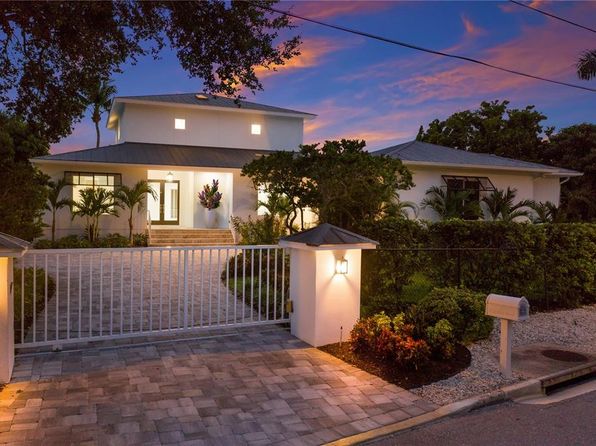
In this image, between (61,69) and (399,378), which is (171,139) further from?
(399,378)

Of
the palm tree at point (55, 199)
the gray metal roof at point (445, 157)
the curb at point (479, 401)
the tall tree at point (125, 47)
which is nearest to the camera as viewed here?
the curb at point (479, 401)

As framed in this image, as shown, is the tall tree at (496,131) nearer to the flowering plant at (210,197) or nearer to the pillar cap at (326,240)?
the flowering plant at (210,197)

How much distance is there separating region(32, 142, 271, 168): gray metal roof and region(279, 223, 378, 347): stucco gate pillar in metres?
12.9

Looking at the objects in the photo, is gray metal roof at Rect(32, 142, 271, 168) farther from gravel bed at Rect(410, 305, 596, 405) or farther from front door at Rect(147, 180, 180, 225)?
gravel bed at Rect(410, 305, 596, 405)

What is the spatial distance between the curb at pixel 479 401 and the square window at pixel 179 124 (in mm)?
18952

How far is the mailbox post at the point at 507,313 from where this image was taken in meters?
5.79

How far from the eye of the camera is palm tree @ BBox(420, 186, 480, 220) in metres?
17.6

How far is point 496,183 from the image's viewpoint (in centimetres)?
1991

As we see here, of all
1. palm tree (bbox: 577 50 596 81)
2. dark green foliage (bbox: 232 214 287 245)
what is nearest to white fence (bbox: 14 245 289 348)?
dark green foliage (bbox: 232 214 287 245)

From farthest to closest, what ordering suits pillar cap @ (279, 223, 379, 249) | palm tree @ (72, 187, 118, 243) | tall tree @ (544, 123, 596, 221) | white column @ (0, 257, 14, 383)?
tall tree @ (544, 123, 596, 221) → palm tree @ (72, 187, 118, 243) → pillar cap @ (279, 223, 379, 249) → white column @ (0, 257, 14, 383)

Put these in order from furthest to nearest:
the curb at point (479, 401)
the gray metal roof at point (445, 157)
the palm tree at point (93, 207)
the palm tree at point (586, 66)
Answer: the gray metal roof at point (445, 157), the palm tree at point (93, 207), the palm tree at point (586, 66), the curb at point (479, 401)

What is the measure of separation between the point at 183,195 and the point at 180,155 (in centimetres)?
236

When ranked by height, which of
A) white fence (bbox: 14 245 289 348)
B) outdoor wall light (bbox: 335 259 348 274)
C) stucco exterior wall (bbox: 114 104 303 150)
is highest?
stucco exterior wall (bbox: 114 104 303 150)

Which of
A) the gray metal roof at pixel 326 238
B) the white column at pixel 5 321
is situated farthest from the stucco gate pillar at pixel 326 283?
the white column at pixel 5 321
